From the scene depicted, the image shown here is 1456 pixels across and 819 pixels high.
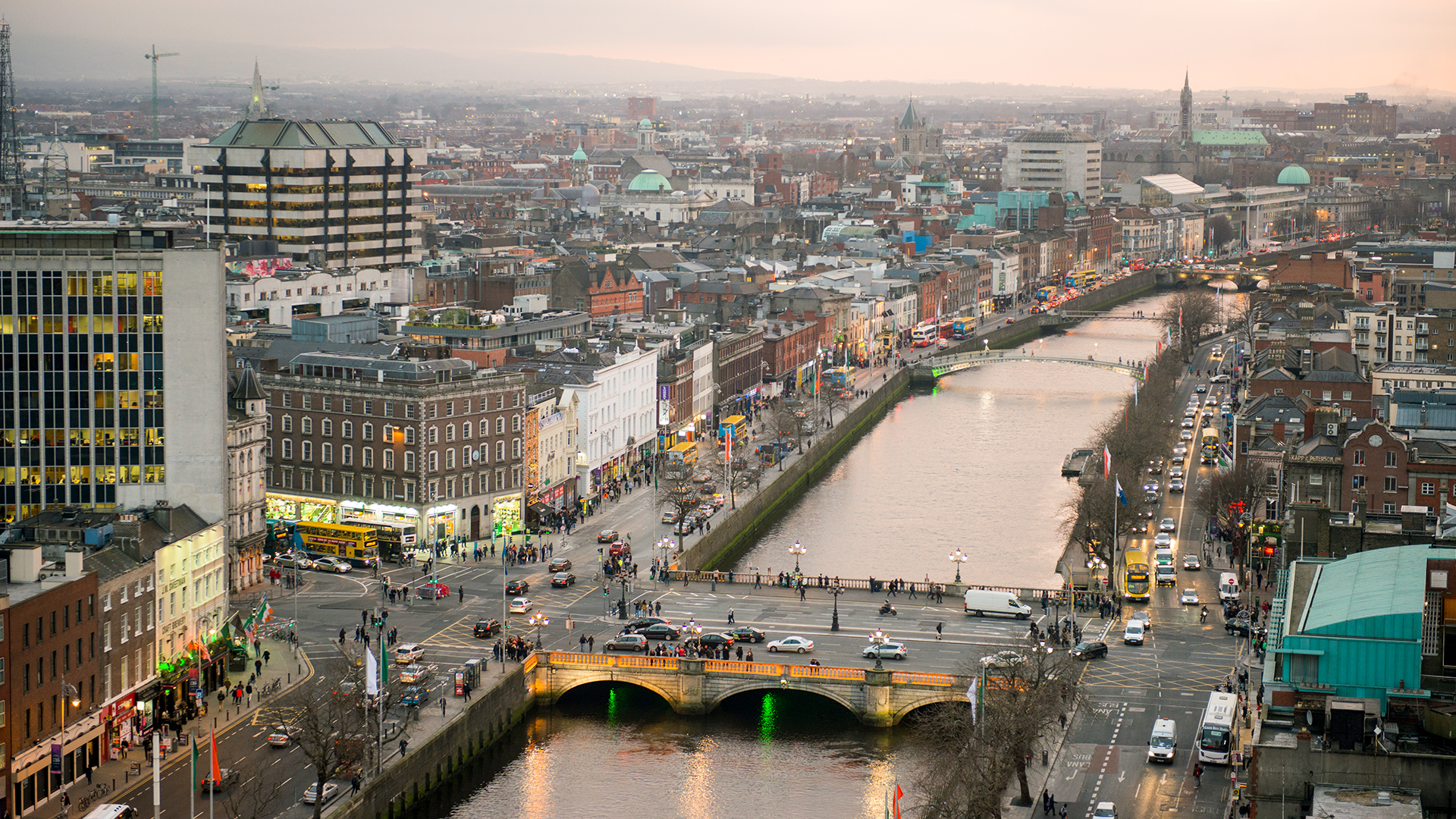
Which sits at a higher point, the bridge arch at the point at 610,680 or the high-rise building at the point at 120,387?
the high-rise building at the point at 120,387

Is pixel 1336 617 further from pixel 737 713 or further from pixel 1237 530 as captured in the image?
pixel 1237 530

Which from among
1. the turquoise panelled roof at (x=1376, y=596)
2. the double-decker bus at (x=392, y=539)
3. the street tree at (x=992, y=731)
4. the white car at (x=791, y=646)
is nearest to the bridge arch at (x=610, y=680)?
the white car at (x=791, y=646)

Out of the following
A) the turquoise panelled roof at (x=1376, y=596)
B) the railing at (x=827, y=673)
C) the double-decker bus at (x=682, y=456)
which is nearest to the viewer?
the turquoise panelled roof at (x=1376, y=596)

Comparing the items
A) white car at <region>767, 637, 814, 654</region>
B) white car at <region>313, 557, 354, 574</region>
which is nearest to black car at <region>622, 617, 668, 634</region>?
white car at <region>767, 637, 814, 654</region>

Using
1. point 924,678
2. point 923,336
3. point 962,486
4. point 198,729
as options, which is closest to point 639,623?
point 924,678

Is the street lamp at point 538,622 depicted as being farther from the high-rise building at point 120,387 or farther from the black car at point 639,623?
the high-rise building at point 120,387

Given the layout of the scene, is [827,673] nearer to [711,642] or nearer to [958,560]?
[711,642]
